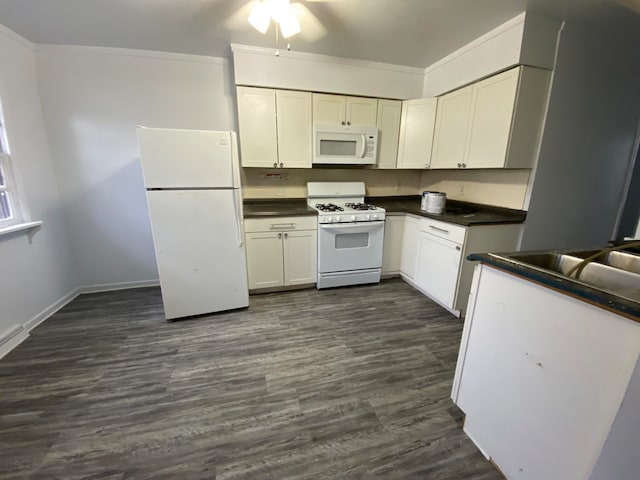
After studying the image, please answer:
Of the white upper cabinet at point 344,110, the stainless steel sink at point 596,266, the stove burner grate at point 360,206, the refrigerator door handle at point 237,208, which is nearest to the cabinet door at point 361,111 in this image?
the white upper cabinet at point 344,110

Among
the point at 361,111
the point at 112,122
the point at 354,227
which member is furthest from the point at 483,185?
the point at 112,122

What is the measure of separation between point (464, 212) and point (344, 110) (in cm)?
180

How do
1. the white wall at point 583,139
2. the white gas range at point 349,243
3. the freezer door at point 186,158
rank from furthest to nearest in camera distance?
the white gas range at point 349,243 < the white wall at point 583,139 < the freezer door at point 186,158

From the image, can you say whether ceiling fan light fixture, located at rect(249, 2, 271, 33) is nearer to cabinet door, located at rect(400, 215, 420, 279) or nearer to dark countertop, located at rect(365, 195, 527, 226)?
dark countertop, located at rect(365, 195, 527, 226)

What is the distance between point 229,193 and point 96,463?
1852 mm

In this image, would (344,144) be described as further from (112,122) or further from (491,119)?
(112,122)

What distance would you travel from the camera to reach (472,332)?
1301 mm

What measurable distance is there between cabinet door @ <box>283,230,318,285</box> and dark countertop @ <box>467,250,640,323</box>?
195 cm

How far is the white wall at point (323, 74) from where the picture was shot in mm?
2611

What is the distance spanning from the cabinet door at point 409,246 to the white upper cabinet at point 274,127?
57.2 inches

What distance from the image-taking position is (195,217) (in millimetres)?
2242

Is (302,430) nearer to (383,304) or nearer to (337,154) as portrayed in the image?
(383,304)

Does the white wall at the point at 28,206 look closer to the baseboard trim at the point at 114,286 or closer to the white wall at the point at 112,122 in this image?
the white wall at the point at 112,122

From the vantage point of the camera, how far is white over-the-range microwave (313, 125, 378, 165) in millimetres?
2922
